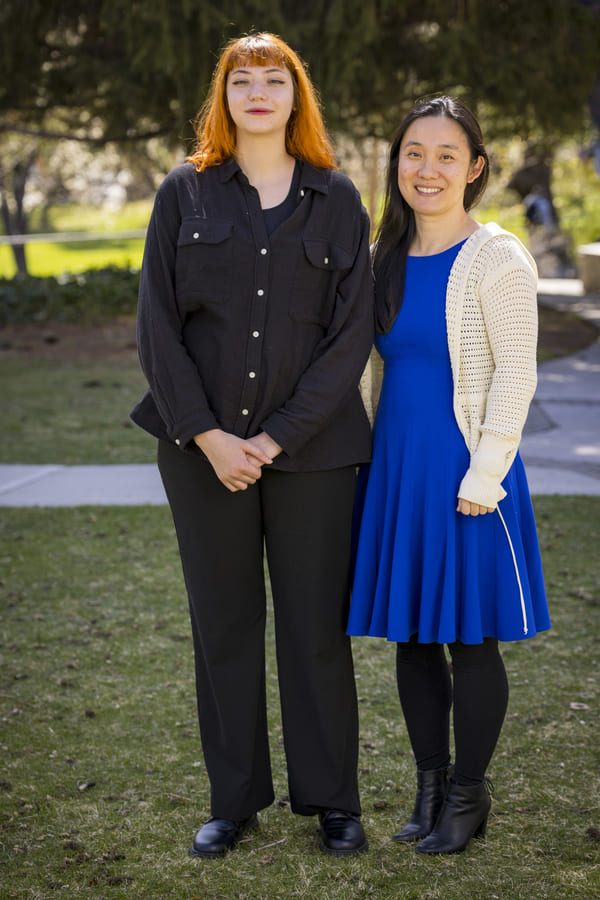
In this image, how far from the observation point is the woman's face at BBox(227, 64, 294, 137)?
2.40 meters

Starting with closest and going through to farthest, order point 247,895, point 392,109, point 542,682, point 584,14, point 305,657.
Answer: point 247,895 < point 305,657 < point 542,682 < point 584,14 < point 392,109

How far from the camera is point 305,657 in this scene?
8.43 feet

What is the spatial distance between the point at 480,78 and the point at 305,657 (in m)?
9.30

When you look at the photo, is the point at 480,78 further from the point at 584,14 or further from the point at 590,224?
the point at 590,224

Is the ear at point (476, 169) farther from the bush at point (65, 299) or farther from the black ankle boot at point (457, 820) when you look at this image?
the bush at point (65, 299)

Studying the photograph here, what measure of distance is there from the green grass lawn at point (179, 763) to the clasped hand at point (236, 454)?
1.00 meters

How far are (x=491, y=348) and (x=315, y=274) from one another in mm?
471

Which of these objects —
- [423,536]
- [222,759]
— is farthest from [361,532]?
[222,759]

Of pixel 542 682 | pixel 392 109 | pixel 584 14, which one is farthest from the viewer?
pixel 392 109

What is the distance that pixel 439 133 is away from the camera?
2.51 m

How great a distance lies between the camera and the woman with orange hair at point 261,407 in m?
2.40

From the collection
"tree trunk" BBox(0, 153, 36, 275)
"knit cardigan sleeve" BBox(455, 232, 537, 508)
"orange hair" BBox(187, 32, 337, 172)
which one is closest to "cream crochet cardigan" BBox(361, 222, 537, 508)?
"knit cardigan sleeve" BBox(455, 232, 537, 508)

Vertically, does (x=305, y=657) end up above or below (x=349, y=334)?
below

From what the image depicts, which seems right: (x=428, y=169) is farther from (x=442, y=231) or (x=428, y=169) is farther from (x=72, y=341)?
(x=72, y=341)
